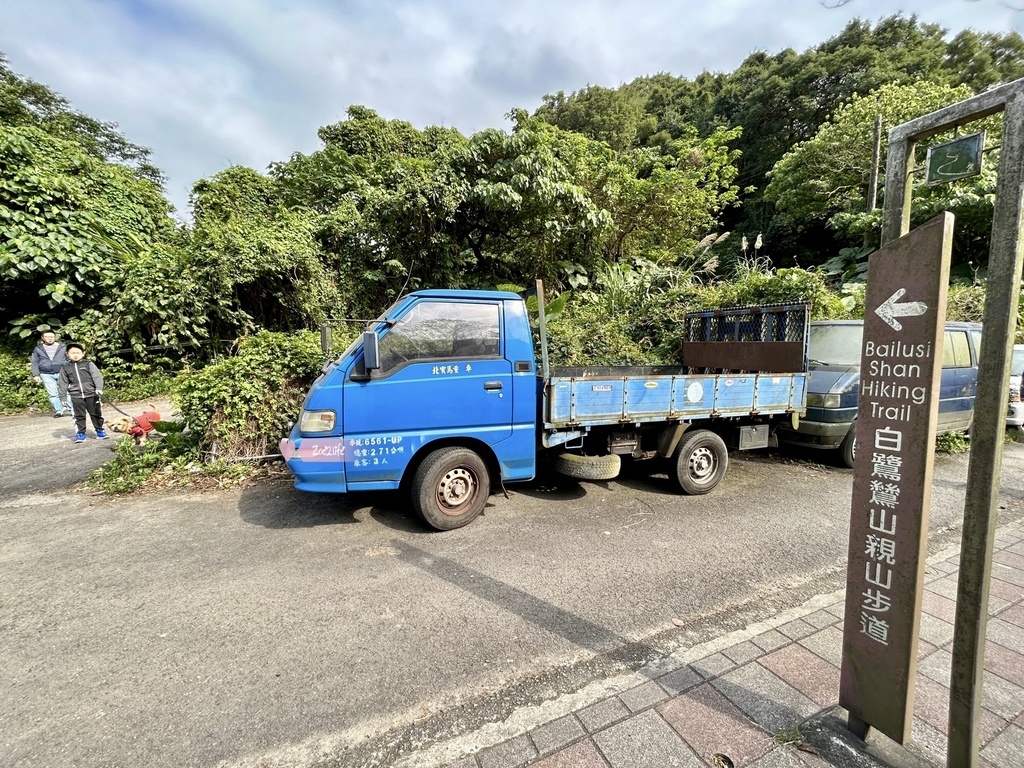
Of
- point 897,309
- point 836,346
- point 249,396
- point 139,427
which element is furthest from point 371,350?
point 836,346

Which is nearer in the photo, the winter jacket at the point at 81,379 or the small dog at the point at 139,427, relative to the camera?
the small dog at the point at 139,427

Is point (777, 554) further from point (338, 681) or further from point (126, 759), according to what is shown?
point (126, 759)

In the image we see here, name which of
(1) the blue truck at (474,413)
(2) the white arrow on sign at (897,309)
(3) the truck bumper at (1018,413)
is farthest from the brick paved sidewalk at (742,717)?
(3) the truck bumper at (1018,413)

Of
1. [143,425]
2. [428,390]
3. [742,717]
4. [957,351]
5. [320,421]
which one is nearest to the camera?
[742,717]

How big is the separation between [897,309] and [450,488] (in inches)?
129

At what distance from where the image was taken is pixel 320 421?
12.0 feet

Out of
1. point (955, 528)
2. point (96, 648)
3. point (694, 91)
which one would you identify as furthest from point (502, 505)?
point (694, 91)

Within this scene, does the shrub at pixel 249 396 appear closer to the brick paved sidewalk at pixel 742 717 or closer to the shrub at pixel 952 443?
the brick paved sidewalk at pixel 742 717

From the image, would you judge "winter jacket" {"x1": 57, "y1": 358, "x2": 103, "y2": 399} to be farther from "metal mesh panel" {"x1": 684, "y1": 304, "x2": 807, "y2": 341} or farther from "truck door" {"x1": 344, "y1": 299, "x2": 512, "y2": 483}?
"metal mesh panel" {"x1": 684, "y1": 304, "x2": 807, "y2": 341}

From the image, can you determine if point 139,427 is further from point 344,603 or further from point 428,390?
point 344,603

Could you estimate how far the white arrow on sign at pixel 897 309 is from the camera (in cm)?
158

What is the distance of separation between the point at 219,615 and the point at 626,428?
362cm

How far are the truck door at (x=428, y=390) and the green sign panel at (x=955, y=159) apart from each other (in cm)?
297

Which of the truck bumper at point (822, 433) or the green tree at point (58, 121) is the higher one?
the green tree at point (58, 121)
